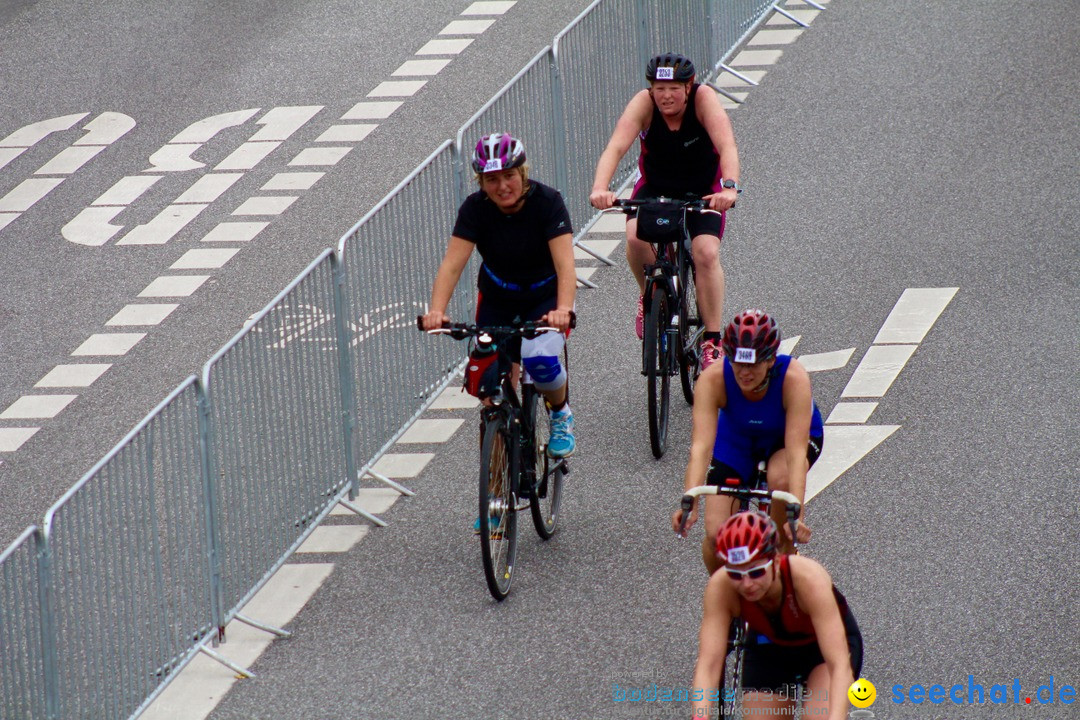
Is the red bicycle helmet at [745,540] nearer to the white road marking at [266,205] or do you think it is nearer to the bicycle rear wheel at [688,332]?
the bicycle rear wheel at [688,332]

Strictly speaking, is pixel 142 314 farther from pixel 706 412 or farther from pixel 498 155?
pixel 706 412

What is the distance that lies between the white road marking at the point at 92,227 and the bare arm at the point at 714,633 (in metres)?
9.56

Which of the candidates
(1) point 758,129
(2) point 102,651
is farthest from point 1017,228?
(2) point 102,651

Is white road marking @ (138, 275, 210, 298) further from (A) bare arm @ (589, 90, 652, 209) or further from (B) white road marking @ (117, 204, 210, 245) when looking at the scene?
(A) bare arm @ (589, 90, 652, 209)

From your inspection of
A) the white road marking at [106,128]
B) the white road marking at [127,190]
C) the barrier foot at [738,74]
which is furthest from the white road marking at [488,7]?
the white road marking at [127,190]

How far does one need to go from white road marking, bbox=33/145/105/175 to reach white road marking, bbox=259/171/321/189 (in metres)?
2.03

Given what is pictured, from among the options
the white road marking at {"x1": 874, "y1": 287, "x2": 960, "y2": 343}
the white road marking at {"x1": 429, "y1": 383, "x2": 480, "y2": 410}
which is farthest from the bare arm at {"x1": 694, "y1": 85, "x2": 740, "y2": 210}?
the white road marking at {"x1": 429, "y1": 383, "x2": 480, "y2": 410}

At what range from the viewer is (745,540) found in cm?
665

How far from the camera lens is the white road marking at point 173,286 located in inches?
557

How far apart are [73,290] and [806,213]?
611 cm

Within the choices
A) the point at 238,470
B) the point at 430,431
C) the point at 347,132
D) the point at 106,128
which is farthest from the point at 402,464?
the point at 106,128

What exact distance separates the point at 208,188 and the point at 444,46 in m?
4.09

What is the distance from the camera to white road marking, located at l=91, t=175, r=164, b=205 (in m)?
16.0

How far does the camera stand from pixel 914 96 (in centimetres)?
1712
